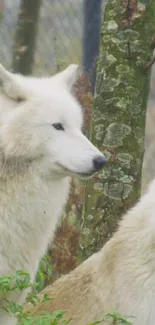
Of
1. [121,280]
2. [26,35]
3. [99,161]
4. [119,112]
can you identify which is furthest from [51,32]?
[121,280]

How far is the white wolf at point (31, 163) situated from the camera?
202 inches

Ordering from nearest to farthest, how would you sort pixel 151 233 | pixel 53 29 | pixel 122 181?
pixel 151 233, pixel 122 181, pixel 53 29

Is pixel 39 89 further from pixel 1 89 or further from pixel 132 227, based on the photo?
pixel 132 227

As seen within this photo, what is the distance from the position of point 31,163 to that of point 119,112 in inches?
54.7

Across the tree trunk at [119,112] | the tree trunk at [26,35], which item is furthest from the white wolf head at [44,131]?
the tree trunk at [26,35]

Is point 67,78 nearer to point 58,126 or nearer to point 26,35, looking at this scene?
point 58,126

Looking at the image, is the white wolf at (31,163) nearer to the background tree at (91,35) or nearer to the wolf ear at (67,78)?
the wolf ear at (67,78)

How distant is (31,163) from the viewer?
520cm

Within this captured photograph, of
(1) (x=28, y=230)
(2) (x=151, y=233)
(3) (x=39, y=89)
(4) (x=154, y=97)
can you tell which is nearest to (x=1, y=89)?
(3) (x=39, y=89)

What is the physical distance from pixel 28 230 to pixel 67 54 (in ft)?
12.1

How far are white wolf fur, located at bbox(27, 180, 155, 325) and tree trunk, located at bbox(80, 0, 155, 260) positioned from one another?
3.47 feet

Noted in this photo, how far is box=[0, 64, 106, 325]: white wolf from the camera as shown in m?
5.12

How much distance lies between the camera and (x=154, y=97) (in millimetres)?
9039

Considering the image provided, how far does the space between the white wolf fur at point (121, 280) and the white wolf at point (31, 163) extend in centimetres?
27
